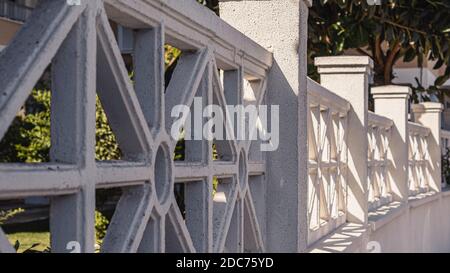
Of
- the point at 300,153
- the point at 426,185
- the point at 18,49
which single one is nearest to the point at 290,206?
the point at 300,153

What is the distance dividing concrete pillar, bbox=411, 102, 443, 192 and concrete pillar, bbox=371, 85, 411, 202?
229 centimetres

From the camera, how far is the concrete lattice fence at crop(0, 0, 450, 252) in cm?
193

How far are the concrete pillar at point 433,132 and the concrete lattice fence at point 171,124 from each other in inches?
211

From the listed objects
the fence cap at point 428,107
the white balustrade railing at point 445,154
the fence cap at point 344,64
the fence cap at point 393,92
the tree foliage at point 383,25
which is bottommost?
the white balustrade railing at point 445,154

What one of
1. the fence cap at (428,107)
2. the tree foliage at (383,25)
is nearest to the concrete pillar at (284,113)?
the tree foliage at (383,25)

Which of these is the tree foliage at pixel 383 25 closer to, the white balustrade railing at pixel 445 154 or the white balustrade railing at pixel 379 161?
the white balustrade railing at pixel 379 161

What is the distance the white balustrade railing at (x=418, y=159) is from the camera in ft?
32.9

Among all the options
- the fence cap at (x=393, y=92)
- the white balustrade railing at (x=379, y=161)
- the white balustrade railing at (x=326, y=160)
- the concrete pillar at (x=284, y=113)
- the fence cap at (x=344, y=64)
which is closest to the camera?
the concrete pillar at (x=284, y=113)

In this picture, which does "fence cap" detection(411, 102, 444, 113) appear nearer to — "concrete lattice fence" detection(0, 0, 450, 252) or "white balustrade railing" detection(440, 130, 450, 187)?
"white balustrade railing" detection(440, 130, 450, 187)

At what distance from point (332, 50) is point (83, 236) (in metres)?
8.21

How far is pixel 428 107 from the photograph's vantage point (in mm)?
11195

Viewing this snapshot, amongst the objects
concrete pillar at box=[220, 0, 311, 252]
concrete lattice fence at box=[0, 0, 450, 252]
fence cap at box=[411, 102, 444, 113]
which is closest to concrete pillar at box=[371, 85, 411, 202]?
fence cap at box=[411, 102, 444, 113]

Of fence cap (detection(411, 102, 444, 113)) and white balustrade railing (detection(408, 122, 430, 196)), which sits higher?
fence cap (detection(411, 102, 444, 113))
